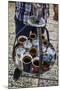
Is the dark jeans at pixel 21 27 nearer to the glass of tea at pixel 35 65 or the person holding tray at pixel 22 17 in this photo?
the person holding tray at pixel 22 17

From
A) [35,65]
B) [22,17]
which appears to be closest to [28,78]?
[35,65]

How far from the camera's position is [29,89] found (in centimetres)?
90

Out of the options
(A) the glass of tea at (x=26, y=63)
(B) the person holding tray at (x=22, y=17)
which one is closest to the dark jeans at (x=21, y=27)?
(B) the person holding tray at (x=22, y=17)

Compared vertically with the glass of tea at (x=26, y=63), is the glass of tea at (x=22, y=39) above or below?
above

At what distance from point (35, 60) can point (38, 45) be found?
7cm

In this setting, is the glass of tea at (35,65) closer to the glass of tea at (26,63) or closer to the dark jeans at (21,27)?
the glass of tea at (26,63)

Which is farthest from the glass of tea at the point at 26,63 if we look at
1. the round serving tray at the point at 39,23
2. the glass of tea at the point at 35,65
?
the round serving tray at the point at 39,23

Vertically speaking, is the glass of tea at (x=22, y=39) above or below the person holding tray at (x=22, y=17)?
below

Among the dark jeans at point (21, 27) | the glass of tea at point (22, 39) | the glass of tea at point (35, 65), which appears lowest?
the glass of tea at point (35, 65)

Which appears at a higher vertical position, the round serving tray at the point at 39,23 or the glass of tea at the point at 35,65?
the round serving tray at the point at 39,23

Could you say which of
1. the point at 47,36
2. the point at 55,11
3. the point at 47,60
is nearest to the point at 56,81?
the point at 47,60

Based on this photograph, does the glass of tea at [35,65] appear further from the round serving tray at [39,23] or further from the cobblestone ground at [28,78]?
the round serving tray at [39,23]

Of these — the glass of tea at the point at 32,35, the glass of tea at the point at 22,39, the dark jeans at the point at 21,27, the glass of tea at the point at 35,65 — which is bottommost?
the glass of tea at the point at 35,65

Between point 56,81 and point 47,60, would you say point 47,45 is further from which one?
point 56,81
